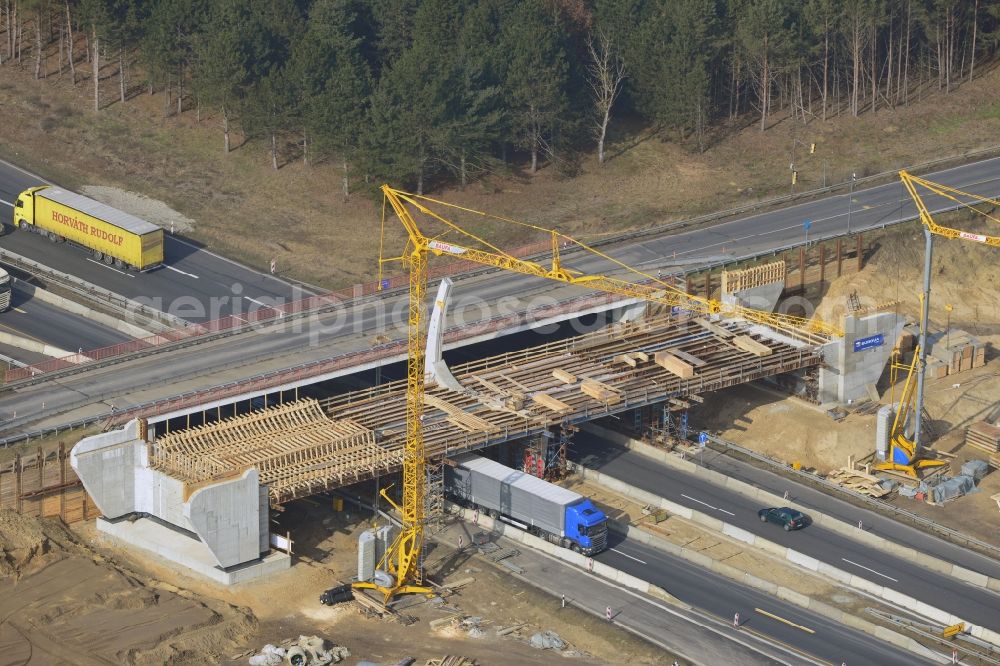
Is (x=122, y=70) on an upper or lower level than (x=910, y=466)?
upper

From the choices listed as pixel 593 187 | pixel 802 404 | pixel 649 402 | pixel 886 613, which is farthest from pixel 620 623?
pixel 593 187

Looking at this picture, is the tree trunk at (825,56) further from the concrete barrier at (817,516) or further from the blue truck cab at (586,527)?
the blue truck cab at (586,527)

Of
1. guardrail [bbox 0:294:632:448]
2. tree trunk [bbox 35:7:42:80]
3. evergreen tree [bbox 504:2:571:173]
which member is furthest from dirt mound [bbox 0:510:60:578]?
tree trunk [bbox 35:7:42:80]

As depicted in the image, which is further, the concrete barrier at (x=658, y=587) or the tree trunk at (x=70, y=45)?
the tree trunk at (x=70, y=45)

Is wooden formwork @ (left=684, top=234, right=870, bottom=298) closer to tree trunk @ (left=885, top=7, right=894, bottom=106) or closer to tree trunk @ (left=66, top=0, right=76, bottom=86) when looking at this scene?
tree trunk @ (left=885, top=7, right=894, bottom=106)

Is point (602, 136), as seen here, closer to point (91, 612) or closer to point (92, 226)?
point (92, 226)

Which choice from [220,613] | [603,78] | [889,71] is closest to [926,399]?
[603,78]

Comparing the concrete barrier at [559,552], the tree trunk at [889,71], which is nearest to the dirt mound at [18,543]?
the concrete barrier at [559,552]
